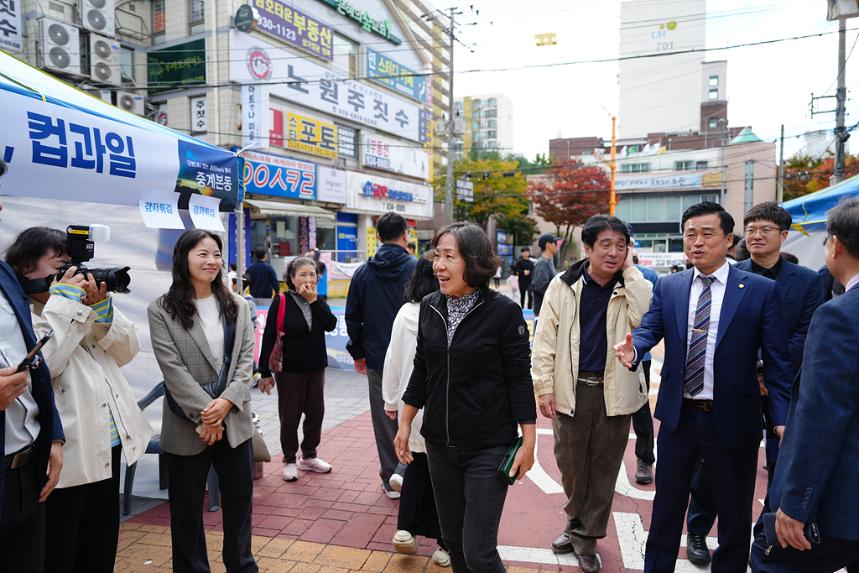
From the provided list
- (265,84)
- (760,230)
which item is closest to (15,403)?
(760,230)

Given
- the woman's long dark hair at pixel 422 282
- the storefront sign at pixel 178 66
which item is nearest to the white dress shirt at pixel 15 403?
the woman's long dark hair at pixel 422 282

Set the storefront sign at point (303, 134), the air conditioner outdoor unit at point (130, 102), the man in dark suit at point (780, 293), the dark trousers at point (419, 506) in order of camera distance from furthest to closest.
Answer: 1. the storefront sign at point (303, 134)
2. the air conditioner outdoor unit at point (130, 102)
3. the man in dark suit at point (780, 293)
4. the dark trousers at point (419, 506)

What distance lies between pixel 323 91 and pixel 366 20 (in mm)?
4984

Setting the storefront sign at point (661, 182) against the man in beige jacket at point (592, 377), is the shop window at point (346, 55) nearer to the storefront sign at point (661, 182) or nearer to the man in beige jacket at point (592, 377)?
the man in beige jacket at point (592, 377)

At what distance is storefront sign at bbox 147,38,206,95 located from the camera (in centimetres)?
1772

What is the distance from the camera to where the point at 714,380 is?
2.71 m

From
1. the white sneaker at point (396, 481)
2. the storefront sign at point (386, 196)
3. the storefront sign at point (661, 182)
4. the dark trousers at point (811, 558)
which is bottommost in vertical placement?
the white sneaker at point (396, 481)

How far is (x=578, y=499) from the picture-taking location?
332 cm

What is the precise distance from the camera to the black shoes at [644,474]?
14.5 ft

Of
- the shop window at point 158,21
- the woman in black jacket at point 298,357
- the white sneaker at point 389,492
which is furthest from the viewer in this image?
the shop window at point 158,21

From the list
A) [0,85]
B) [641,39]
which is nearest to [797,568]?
[0,85]

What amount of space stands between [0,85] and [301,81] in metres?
17.6

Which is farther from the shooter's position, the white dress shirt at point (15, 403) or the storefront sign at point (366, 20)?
the storefront sign at point (366, 20)

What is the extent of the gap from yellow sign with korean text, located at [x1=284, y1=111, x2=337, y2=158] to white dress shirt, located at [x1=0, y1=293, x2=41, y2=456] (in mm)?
18199
